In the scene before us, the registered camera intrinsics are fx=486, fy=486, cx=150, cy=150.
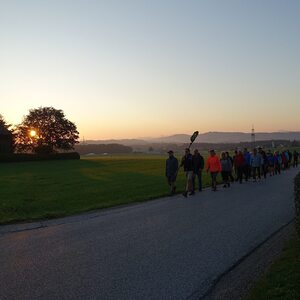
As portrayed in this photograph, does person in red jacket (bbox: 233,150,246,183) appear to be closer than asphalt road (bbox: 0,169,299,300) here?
No

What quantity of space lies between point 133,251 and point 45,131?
83521 millimetres

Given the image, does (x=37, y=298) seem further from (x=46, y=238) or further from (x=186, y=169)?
(x=186, y=169)

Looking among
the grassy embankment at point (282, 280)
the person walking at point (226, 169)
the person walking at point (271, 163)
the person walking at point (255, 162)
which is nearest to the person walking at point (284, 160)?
the person walking at point (271, 163)

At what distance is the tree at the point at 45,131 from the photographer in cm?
8831

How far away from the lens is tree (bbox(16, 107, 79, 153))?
88.3m

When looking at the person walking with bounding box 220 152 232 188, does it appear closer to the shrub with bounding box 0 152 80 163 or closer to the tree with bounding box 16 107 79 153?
Result: the shrub with bounding box 0 152 80 163

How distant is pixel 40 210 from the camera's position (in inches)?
594

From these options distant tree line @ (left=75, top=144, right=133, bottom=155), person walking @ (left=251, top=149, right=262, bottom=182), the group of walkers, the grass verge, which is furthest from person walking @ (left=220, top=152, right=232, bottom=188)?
distant tree line @ (left=75, top=144, right=133, bottom=155)

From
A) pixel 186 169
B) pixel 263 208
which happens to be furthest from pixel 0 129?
pixel 263 208

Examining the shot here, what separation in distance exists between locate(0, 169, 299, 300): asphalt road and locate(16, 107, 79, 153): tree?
76.6m

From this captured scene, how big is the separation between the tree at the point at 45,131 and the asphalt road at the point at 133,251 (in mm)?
76566

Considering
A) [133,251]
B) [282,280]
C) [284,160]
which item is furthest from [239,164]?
[282,280]

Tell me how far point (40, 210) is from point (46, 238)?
545cm

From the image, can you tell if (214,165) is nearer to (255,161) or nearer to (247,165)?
(247,165)
